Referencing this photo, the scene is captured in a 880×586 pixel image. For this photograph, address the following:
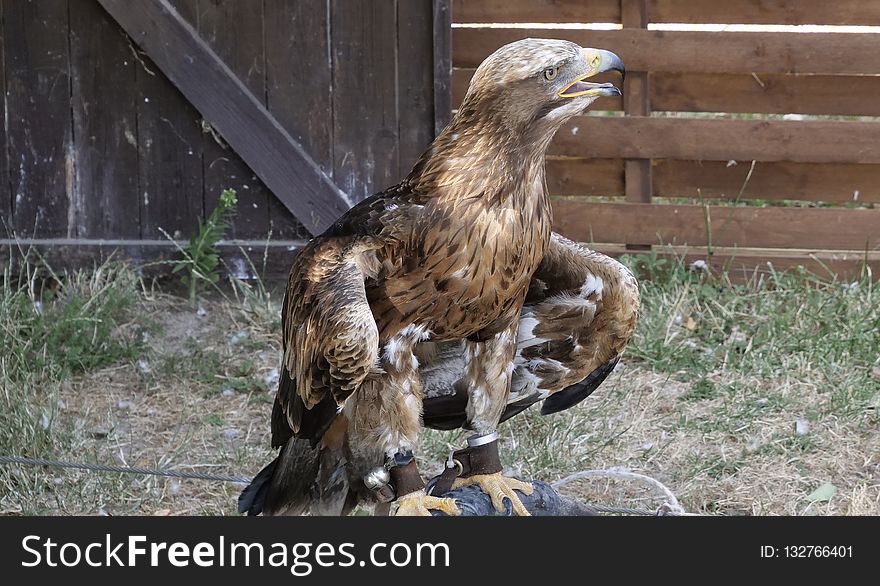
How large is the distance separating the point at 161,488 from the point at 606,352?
6.67 feet

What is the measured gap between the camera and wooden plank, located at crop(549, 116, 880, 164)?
6242 mm

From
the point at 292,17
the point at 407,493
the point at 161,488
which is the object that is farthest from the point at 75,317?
the point at 407,493

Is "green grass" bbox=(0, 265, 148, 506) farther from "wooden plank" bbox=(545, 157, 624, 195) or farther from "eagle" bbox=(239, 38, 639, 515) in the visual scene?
"wooden plank" bbox=(545, 157, 624, 195)

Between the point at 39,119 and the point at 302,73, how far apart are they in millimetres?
1381

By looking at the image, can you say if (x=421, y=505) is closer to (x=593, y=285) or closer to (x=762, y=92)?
(x=593, y=285)

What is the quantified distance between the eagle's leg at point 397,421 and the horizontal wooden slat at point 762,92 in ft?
11.8

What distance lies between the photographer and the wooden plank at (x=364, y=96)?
227 inches

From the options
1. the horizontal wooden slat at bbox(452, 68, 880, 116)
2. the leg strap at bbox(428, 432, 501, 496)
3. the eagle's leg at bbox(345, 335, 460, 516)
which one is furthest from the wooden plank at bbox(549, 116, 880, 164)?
the eagle's leg at bbox(345, 335, 460, 516)

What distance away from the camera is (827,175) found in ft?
21.0

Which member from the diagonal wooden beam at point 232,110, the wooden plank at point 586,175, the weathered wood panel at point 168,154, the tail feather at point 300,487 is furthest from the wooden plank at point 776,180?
the tail feather at point 300,487

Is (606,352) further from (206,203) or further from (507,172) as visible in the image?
(206,203)

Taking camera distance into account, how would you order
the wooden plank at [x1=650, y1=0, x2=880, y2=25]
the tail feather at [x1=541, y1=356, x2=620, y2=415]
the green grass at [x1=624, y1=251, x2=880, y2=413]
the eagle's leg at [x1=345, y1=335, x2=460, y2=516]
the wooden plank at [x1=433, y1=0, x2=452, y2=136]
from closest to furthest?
the eagle's leg at [x1=345, y1=335, x2=460, y2=516], the tail feather at [x1=541, y1=356, x2=620, y2=415], the green grass at [x1=624, y1=251, x2=880, y2=413], the wooden plank at [x1=433, y1=0, x2=452, y2=136], the wooden plank at [x1=650, y1=0, x2=880, y2=25]

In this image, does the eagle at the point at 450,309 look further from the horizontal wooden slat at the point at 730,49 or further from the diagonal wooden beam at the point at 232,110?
the horizontal wooden slat at the point at 730,49

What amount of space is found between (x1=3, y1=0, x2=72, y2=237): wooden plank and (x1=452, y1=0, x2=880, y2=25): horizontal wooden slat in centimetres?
210
